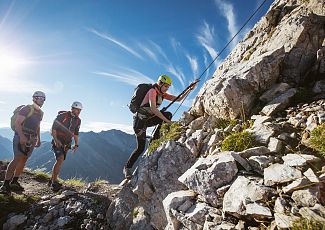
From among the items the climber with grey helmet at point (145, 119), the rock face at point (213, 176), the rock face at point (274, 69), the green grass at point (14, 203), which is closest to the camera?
the rock face at point (213, 176)

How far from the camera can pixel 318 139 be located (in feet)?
15.9

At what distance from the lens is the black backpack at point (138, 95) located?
10.4 metres

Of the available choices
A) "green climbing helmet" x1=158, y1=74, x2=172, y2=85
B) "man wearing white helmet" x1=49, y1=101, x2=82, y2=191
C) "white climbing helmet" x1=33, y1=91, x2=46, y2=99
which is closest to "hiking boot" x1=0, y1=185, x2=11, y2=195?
"man wearing white helmet" x1=49, y1=101, x2=82, y2=191

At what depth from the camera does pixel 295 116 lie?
20.0ft

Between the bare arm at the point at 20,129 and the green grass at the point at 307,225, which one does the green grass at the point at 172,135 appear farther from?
the bare arm at the point at 20,129

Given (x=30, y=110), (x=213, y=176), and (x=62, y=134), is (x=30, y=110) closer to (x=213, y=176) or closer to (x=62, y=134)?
(x=62, y=134)

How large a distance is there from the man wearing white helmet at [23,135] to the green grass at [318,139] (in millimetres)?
10901

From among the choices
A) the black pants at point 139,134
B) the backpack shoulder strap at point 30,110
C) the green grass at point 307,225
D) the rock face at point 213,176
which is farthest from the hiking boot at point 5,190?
the green grass at point 307,225

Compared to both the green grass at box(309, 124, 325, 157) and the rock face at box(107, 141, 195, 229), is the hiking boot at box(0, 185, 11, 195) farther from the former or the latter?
the green grass at box(309, 124, 325, 157)

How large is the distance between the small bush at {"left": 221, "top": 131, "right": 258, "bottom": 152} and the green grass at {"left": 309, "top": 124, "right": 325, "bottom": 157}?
1164 mm

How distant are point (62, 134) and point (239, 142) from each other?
30.7 feet

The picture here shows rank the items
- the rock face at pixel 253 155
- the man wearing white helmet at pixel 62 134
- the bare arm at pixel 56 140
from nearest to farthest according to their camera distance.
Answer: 1. the rock face at pixel 253 155
2. the bare arm at pixel 56 140
3. the man wearing white helmet at pixel 62 134

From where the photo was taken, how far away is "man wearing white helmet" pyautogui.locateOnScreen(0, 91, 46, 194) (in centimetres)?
1059

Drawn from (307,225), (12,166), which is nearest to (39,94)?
(12,166)
